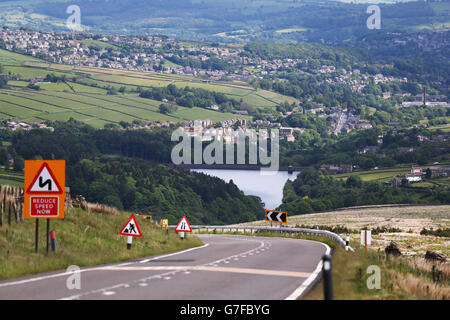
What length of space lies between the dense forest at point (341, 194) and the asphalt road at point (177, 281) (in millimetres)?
106669

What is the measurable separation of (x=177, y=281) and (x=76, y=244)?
694cm

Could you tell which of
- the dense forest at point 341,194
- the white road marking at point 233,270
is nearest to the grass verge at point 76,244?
the white road marking at point 233,270

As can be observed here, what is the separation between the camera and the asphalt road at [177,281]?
1408cm

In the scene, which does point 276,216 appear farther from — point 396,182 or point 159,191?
point 396,182

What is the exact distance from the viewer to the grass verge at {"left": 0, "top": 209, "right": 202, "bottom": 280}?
1864cm

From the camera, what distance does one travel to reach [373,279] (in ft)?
52.8

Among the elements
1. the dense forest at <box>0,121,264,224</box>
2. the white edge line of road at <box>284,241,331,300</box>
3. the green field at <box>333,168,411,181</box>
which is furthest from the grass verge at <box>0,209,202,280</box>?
the green field at <box>333,168,411,181</box>

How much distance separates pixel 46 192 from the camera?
19.8m

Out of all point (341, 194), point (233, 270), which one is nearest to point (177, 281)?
point (233, 270)

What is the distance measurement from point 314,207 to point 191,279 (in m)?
118

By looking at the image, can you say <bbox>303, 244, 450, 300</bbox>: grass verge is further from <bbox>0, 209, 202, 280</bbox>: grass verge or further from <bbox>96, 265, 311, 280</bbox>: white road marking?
<bbox>0, 209, 202, 280</bbox>: grass verge

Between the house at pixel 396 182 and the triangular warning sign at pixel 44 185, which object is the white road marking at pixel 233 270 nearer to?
the triangular warning sign at pixel 44 185
